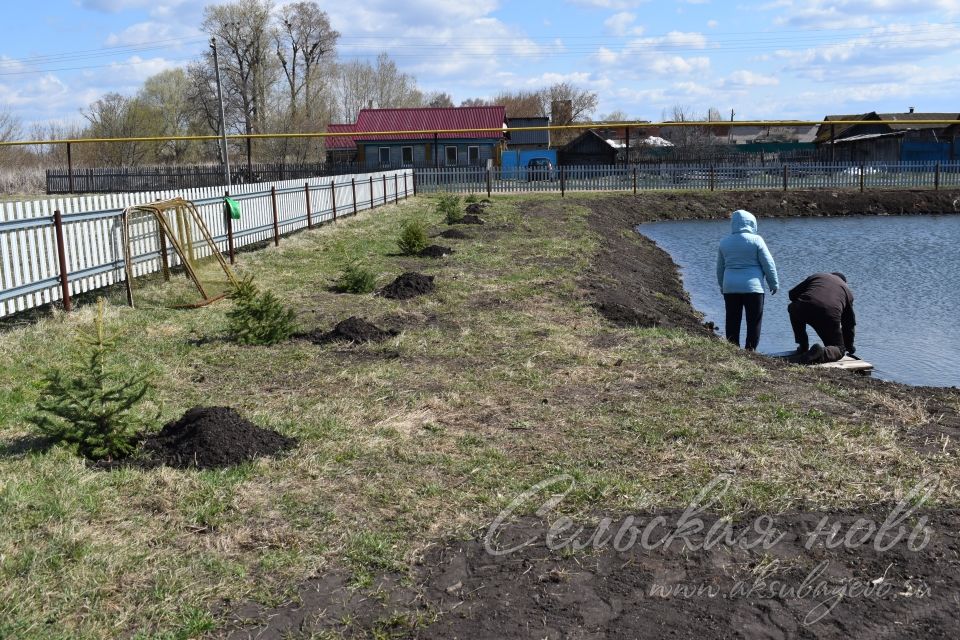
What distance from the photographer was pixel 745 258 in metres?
9.00

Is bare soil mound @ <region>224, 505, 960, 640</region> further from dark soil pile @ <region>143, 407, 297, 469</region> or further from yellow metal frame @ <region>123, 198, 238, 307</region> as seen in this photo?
yellow metal frame @ <region>123, 198, 238, 307</region>

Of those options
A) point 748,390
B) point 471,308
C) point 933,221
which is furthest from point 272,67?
point 748,390

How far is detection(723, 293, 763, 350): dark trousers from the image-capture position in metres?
9.10

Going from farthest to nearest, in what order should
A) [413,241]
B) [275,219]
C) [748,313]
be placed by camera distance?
[275,219] → [413,241] → [748,313]

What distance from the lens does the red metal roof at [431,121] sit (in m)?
51.5

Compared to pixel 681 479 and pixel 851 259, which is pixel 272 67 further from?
pixel 681 479

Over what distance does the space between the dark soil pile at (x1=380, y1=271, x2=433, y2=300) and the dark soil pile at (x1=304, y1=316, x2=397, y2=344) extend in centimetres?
219

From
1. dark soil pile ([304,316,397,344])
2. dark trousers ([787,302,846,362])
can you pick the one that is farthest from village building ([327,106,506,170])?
dark soil pile ([304,316,397,344])

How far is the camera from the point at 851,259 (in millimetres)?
19438

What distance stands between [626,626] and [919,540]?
1585mm

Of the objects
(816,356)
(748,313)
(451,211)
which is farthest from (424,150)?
(816,356)

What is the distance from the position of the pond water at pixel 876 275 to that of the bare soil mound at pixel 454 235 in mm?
4823

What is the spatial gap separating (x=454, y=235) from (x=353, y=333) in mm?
10290

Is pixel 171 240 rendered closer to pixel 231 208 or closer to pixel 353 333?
pixel 353 333
